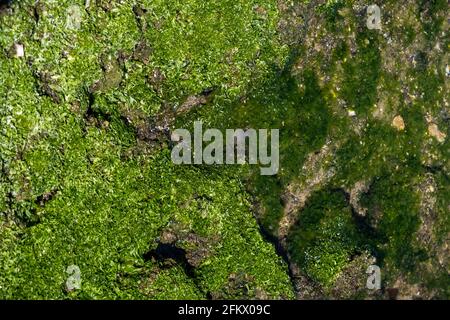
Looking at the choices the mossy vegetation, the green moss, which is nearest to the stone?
the mossy vegetation

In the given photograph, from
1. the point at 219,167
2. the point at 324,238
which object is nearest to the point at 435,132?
the point at 324,238

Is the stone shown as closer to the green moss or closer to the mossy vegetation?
the mossy vegetation

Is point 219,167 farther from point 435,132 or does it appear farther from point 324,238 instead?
point 435,132

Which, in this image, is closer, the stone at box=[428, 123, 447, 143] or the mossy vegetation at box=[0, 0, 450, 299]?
the mossy vegetation at box=[0, 0, 450, 299]

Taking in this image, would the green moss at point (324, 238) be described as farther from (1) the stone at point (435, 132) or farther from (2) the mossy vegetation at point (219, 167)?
(1) the stone at point (435, 132)

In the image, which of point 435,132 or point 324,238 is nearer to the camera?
point 324,238

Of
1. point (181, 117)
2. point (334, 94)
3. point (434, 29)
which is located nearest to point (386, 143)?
point (334, 94)

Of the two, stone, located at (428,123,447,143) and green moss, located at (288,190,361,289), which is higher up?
stone, located at (428,123,447,143)

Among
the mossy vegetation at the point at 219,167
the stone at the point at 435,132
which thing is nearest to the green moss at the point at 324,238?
the mossy vegetation at the point at 219,167

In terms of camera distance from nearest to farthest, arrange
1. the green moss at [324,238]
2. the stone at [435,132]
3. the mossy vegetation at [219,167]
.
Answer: the mossy vegetation at [219,167] < the green moss at [324,238] < the stone at [435,132]
